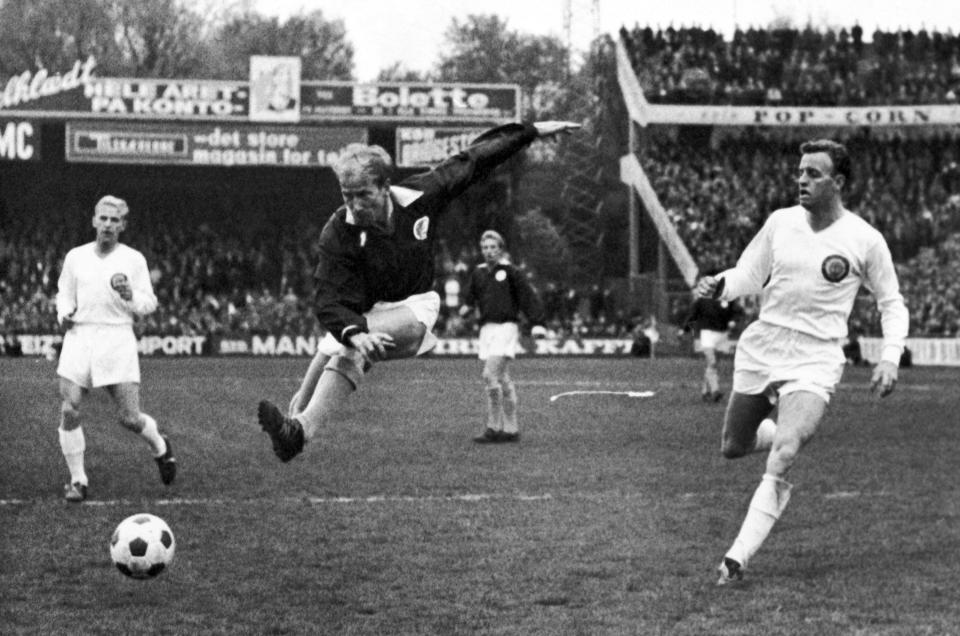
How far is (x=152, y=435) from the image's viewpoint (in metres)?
13.0

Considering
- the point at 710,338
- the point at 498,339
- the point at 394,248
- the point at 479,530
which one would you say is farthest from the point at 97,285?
the point at 710,338

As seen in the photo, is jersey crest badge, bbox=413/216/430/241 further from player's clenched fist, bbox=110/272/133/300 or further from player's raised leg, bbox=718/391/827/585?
player's clenched fist, bbox=110/272/133/300

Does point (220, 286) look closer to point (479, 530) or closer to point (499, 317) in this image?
point (499, 317)

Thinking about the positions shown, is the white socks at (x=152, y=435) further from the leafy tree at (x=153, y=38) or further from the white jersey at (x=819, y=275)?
the leafy tree at (x=153, y=38)

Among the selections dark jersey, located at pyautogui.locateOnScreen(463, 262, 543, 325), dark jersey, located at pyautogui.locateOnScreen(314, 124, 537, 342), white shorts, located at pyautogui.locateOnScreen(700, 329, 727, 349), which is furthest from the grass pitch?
white shorts, located at pyautogui.locateOnScreen(700, 329, 727, 349)

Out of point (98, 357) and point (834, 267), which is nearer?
point (834, 267)

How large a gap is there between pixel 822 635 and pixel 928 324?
35.2 m

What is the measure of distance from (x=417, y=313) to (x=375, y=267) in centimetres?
38

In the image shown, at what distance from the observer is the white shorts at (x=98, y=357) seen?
1248 centimetres

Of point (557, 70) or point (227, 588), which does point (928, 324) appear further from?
point (557, 70)

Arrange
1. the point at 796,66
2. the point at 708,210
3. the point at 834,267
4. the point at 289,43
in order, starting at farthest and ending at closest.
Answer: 1. the point at 289,43
2. the point at 796,66
3. the point at 708,210
4. the point at 834,267

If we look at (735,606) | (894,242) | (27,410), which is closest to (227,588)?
(735,606)

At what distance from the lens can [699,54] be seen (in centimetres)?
5175

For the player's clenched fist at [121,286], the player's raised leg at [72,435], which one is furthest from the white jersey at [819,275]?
the player's raised leg at [72,435]
